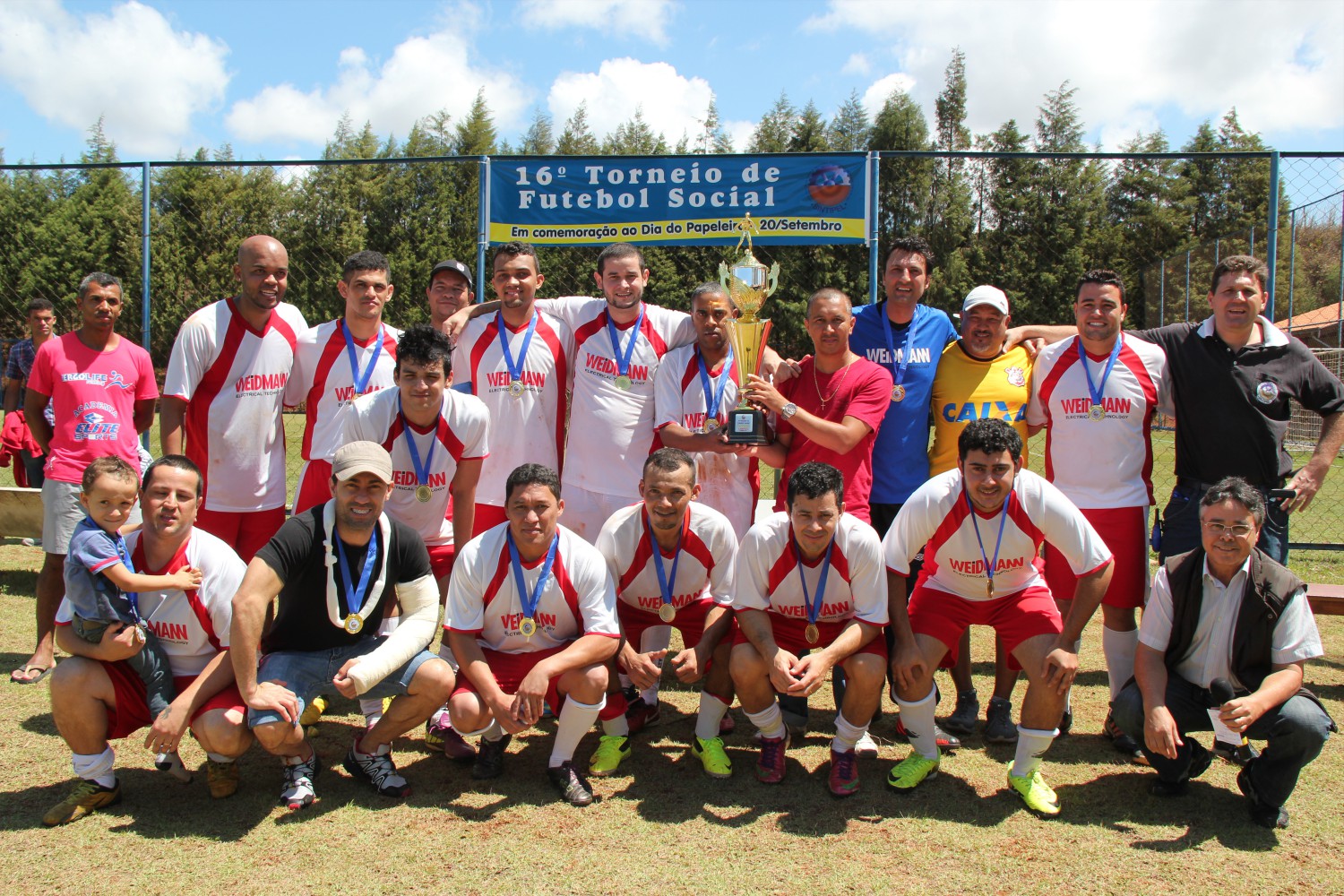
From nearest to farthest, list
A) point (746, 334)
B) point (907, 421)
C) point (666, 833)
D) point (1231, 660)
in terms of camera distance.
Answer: point (666, 833) → point (1231, 660) → point (746, 334) → point (907, 421)

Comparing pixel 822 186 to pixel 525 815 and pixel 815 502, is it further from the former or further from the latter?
pixel 525 815

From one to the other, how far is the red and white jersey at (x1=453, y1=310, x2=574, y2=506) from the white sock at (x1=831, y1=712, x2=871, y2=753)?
2094 mm

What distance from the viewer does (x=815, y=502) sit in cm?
385

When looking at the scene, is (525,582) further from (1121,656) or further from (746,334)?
(1121,656)

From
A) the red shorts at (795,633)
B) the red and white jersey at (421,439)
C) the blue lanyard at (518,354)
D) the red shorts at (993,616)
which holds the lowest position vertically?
the red shorts at (795,633)

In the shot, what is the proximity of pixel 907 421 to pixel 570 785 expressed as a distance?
243 centimetres

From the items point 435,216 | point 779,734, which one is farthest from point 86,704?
point 435,216

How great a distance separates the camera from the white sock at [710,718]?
4188 mm

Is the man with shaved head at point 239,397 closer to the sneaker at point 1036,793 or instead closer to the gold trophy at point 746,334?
the gold trophy at point 746,334

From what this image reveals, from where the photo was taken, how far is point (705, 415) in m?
4.80

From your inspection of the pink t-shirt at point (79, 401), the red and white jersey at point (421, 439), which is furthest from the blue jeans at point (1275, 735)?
the pink t-shirt at point (79, 401)

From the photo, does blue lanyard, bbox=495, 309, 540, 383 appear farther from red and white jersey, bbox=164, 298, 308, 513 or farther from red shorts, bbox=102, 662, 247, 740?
red shorts, bbox=102, 662, 247, 740

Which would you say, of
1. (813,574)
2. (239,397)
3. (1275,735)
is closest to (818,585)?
(813,574)

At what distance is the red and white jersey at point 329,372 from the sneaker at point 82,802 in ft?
5.66
